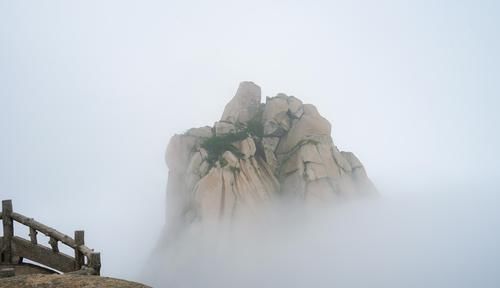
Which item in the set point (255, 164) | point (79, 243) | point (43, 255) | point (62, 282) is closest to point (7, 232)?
point (43, 255)

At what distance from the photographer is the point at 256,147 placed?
64188mm

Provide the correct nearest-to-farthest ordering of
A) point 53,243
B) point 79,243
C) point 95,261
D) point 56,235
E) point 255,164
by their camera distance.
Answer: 1. point 95,261
2. point 79,243
3. point 56,235
4. point 53,243
5. point 255,164

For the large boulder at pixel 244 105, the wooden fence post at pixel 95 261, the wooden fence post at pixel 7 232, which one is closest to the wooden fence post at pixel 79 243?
the wooden fence post at pixel 95 261

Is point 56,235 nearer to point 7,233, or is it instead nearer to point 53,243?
point 53,243

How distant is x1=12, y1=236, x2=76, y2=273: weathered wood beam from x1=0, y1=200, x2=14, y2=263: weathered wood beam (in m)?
0.19

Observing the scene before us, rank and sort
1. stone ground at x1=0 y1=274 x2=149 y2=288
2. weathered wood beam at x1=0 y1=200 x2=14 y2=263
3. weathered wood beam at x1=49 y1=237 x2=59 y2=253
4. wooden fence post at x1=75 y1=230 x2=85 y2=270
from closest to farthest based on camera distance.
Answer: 1. stone ground at x1=0 y1=274 x2=149 y2=288
2. wooden fence post at x1=75 y1=230 x2=85 y2=270
3. weathered wood beam at x1=49 y1=237 x2=59 y2=253
4. weathered wood beam at x1=0 y1=200 x2=14 y2=263

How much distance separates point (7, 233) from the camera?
18.1m

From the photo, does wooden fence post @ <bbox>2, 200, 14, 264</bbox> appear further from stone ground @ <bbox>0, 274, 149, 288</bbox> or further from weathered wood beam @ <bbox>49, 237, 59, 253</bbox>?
stone ground @ <bbox>0, 274, 149, 288</bbox>

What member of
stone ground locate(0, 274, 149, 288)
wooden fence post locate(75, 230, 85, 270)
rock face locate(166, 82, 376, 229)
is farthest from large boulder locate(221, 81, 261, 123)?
stone ground locate(0, 274, 149, 288)

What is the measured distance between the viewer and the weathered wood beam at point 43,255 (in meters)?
Result: 17.4

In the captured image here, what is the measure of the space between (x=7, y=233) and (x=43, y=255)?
190 centimetres

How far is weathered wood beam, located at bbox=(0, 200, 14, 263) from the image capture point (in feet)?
59.0

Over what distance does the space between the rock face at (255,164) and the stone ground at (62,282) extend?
157 feet

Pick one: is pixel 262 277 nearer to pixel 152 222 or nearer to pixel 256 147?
pixel 256 147
